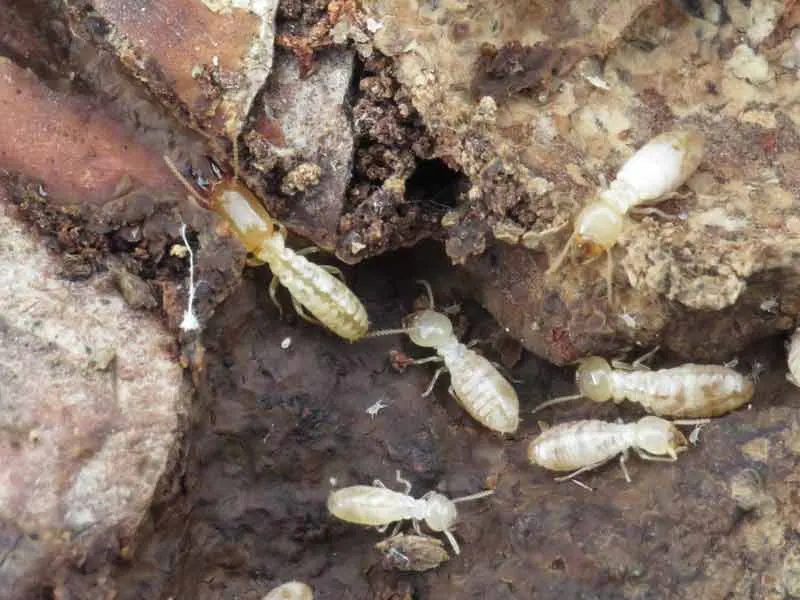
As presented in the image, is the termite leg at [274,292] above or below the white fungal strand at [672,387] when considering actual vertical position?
above

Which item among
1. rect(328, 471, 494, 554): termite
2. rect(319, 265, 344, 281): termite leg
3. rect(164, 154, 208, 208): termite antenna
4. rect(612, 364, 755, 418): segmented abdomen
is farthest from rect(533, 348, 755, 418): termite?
rect(164, 154, 208, 208): termite antenna

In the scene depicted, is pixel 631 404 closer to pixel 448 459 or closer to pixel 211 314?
pixel 448 459

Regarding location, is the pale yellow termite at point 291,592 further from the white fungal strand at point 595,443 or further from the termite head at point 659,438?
the termite head at point 659,438

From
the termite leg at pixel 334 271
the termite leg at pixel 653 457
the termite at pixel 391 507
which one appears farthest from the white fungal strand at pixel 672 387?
the termite leg at pixel 334 271

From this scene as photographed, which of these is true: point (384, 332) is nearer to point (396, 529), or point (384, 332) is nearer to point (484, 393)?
point (484, 393)

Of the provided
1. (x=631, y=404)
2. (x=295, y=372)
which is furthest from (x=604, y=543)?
(x=295, y=372)

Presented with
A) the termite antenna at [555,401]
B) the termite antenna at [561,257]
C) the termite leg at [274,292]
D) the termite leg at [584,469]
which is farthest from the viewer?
the termite antenna at [555,401]

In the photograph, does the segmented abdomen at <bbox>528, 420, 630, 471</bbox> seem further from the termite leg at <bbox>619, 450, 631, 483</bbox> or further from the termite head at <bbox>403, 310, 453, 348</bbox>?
the termite head at <bbox>403, 310, 453, 348</bbox>

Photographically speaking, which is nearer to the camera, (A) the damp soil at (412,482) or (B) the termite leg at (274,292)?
(A) the damp soil at (412,482)

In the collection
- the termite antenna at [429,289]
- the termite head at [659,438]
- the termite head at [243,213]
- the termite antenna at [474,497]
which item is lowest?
the termite head at [659,438]
